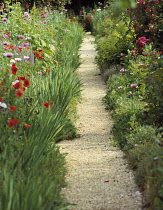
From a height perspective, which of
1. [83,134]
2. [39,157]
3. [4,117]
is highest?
[4,117]

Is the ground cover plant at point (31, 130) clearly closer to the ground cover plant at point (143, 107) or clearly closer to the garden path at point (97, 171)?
the garden path at point (97, 171)

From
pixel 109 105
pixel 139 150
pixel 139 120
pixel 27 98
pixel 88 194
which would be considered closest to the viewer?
pixel 88 194

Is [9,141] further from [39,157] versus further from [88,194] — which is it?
[88,194]

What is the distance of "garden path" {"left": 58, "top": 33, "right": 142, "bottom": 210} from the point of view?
335cm

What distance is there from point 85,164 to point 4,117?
114 centimetres

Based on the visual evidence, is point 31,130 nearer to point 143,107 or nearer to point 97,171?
point 97,171

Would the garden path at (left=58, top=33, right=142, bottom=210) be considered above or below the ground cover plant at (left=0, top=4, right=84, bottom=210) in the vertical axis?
below

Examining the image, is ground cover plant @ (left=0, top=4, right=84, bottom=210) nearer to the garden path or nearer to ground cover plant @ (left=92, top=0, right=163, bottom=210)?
the garden path

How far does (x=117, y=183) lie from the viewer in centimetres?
374

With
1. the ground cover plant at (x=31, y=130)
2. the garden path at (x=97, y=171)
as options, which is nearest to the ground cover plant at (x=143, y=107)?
the garden path at (x=97, y=171)

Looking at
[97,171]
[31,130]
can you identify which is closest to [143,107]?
[97,171]

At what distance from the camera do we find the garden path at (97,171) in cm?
335

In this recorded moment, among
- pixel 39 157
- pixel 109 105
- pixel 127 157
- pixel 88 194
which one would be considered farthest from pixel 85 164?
pixel 109 105

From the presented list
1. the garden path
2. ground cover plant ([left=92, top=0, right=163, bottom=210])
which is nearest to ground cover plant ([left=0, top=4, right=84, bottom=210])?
the garden path
